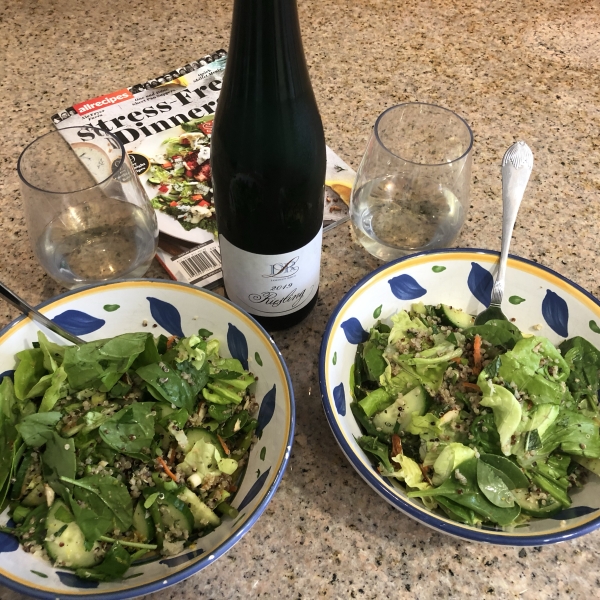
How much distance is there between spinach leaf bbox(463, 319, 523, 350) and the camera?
0.66 metres

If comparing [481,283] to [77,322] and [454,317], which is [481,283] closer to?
[454,317]

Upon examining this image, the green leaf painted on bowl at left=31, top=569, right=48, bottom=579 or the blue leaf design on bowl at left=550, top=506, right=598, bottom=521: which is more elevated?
the green leaf painted on bowl at left=31, top=569, right=48, bottom=579

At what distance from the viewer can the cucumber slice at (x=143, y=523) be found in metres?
0.52

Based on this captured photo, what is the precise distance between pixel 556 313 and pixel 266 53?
48cm

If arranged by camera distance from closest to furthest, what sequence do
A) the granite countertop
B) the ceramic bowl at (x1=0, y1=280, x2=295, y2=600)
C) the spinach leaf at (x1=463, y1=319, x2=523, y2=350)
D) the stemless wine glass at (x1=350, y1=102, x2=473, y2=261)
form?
the ceramic bowl at (x1=0, y1=280, x2=295, y2=600) < the granite countertop < the spinach leaf at (x1=463, y1=319, x2=523, y2=350) < the stemless wine glass at (x1=350, y1=102, x2=473, y2=261)

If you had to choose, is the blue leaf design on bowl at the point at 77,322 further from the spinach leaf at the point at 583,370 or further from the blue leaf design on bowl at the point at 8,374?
the spinach leaf at the point at 583,370

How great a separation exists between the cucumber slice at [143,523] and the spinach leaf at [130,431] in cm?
5

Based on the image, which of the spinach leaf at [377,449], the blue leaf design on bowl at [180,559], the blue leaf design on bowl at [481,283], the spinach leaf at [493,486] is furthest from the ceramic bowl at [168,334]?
the blue leaf design on bowl at [481,283]

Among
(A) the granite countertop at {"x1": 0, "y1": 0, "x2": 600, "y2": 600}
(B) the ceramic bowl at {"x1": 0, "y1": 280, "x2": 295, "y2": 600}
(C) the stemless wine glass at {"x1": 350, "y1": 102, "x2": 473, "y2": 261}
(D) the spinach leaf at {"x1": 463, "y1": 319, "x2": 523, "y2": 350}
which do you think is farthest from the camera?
(C) the stemless wine glass at {"x1": 350, "y1": 102, "x2": 473, "y2": 261}

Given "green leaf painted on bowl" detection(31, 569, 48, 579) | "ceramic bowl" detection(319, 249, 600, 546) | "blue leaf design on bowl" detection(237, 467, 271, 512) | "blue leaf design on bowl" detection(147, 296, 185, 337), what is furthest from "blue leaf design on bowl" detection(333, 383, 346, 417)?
"green leaf painted on bowl" detection(31, 569, 48, 579)

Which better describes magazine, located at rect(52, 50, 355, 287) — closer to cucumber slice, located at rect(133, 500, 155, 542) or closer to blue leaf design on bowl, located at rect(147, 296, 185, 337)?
blue leaf design on bowl, located at rect(147, 296, 185, 337)

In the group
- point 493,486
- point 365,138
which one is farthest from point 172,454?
point 365,138

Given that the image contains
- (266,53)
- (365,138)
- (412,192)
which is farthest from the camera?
(365,138)

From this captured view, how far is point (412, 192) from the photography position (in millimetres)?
847
